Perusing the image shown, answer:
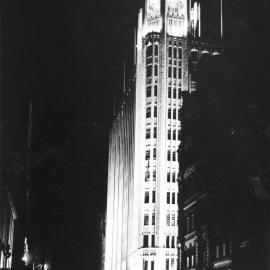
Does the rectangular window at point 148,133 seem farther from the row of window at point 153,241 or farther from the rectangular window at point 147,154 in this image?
the row of window at point 153,241

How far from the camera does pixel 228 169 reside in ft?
148

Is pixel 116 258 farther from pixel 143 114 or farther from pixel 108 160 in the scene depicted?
pixel 143 114

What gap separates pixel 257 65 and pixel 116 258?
119381mm

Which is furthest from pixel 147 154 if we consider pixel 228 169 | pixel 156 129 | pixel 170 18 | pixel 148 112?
pixel 228 169

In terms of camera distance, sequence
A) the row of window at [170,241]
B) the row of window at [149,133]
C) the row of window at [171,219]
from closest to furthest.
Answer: the row of window at [170,241] → the row of window at [171,219] → the row of window at [149,133]

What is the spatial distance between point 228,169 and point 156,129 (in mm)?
71543

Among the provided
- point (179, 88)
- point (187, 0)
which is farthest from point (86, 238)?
point (187, 0)

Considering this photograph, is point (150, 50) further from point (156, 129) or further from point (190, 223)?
point (190, 223)

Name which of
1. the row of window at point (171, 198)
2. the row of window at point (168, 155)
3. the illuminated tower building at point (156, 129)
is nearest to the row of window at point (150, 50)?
the illuminated tower building at point (156, 129)

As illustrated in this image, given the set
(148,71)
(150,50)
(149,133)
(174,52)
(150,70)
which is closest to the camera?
(149,133)

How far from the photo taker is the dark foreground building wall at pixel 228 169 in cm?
2936

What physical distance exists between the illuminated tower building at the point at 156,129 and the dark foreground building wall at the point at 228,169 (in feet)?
129

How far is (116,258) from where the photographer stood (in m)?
139

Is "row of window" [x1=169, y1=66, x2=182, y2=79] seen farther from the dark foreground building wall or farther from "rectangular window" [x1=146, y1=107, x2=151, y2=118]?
the dark foreground building wall
